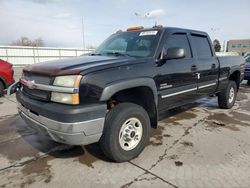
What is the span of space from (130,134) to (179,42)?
6.86 ft

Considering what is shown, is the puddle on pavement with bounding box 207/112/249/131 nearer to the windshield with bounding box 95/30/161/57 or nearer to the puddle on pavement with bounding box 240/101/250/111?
the puddle on pavement with bounding box 240/101/250/111

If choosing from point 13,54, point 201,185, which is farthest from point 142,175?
point 13,54

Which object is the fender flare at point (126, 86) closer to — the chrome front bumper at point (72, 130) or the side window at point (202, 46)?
the chrome front bumper at point (72, 130)

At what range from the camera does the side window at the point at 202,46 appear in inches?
185

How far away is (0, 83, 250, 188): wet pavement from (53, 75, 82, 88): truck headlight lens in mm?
1163

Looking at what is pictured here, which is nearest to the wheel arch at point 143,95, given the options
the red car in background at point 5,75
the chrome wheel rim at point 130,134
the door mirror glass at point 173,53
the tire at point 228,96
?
the chrome wheel rim at point 130,134

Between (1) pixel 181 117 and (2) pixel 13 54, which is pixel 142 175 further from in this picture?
(2) pixel 13 54

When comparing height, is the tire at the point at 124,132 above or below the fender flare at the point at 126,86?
below

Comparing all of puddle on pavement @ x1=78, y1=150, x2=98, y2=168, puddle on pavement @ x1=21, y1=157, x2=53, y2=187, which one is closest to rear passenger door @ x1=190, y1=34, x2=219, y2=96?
puddle on pavement @ x1=78, y1=150, x2=98, y2=168

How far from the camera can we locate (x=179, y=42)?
4.25 m

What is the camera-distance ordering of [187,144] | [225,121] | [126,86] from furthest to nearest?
[225,121] < [187,144] < [126,86]

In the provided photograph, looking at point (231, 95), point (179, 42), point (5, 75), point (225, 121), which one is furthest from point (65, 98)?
point (5, 75)

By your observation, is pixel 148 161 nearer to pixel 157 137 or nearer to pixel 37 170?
pixel 157 137

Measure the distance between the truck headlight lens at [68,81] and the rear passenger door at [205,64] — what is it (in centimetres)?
273
